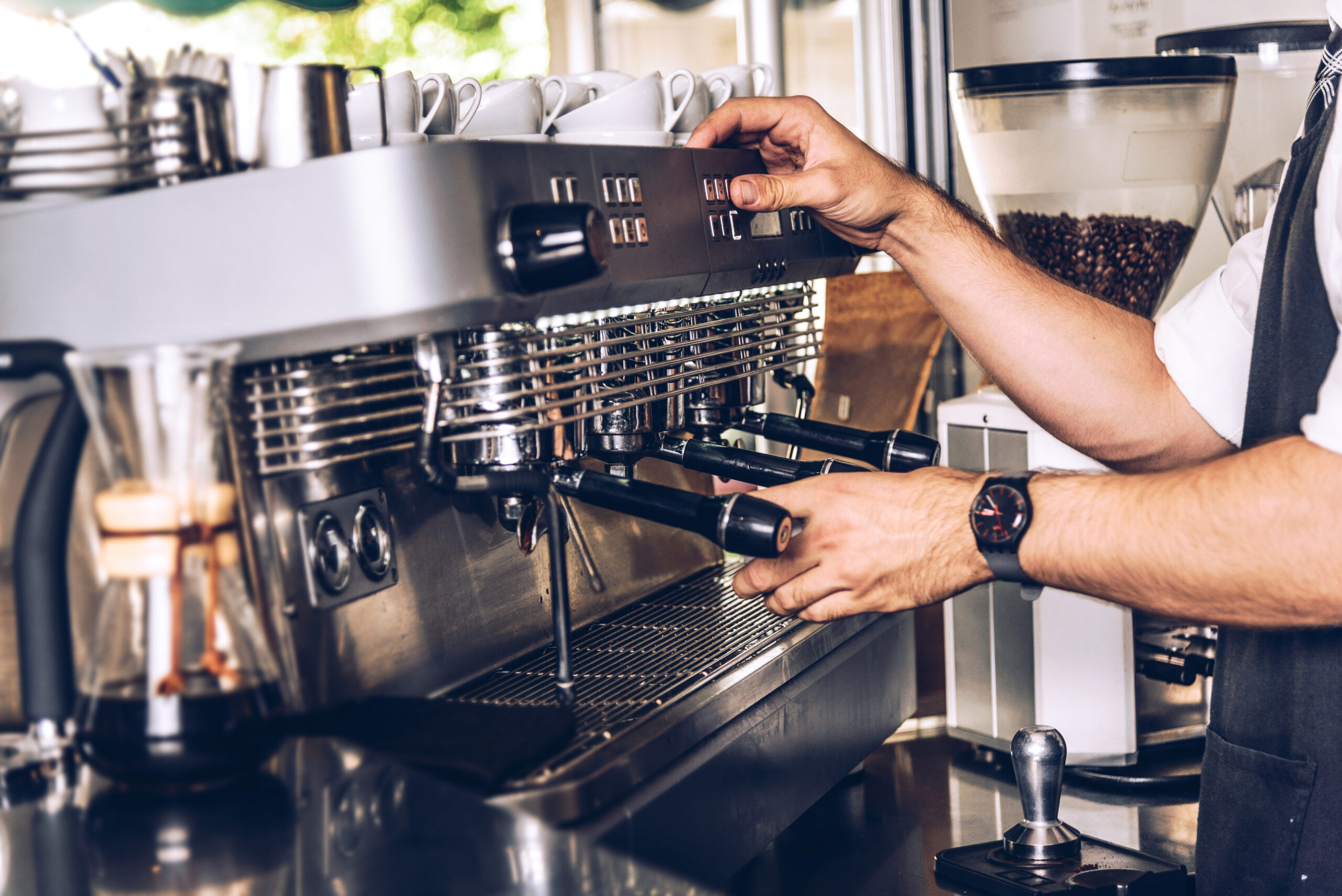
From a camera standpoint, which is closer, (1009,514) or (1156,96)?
(1009,514)

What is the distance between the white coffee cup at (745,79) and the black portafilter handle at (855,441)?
24cm

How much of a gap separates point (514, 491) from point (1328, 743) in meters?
0.50

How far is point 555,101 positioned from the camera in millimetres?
819

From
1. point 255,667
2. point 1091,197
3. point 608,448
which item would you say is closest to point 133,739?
point 255,667

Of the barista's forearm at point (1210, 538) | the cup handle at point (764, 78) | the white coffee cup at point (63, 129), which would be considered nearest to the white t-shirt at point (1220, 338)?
the barista's forearm at point (1210, 538)

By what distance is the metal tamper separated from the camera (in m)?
0.80

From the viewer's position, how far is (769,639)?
81 cm

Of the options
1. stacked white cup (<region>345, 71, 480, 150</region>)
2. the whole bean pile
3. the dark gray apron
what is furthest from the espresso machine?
the whole bean pile

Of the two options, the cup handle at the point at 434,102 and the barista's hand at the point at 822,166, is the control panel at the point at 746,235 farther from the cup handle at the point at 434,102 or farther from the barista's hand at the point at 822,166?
the cup handle at the point at 434,102

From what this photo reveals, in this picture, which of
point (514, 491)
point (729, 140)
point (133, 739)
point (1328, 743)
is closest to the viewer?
point (133, 739)

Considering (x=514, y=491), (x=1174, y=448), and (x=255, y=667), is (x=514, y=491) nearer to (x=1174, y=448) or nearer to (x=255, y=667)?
(x=255, y=667)

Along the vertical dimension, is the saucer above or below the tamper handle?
above

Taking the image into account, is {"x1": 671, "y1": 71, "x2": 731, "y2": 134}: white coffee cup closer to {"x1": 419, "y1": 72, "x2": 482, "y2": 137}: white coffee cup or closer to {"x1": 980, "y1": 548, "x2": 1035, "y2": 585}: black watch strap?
{"x1": 419, "y1": 72, "x2": 482, "y2": 137}: white coffee cup

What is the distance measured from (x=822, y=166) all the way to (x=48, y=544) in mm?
592
